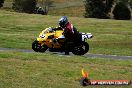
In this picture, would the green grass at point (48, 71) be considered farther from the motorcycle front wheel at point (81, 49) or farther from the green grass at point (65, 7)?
the green grass at point (65, 7)

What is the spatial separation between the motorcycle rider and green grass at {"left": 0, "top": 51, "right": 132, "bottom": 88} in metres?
3.76

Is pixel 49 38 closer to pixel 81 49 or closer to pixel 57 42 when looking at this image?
pixel 57 42

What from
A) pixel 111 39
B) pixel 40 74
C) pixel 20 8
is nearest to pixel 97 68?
pixel 40 74

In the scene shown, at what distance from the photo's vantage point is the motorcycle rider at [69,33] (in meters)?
18.8

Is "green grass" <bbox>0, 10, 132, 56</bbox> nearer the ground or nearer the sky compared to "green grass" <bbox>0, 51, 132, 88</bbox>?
nearer the ground

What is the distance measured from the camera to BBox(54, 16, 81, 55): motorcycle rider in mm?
18766

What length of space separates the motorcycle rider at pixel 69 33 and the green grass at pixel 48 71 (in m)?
3.76

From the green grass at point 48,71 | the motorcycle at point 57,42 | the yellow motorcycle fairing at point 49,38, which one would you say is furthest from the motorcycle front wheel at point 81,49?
the green grass at point 48,71

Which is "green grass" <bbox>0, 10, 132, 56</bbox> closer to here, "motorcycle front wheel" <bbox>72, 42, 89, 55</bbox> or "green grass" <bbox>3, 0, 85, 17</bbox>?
"motorcycle front wheel" <bbox>72, 42, 89, 55</bbox>

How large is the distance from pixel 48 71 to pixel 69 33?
270 inches

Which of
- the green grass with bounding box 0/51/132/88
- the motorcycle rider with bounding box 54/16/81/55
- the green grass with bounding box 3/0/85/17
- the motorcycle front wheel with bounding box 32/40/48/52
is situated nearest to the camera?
the green grass with bounding box 0/51/132/88

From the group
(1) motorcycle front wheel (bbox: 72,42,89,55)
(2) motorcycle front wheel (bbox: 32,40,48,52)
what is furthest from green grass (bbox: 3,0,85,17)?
(1) motorcycle front wheel (bbox: 72,42,89,55)

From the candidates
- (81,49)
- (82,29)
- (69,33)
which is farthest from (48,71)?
(82,29)

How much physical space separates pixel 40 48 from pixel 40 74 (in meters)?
7.81
